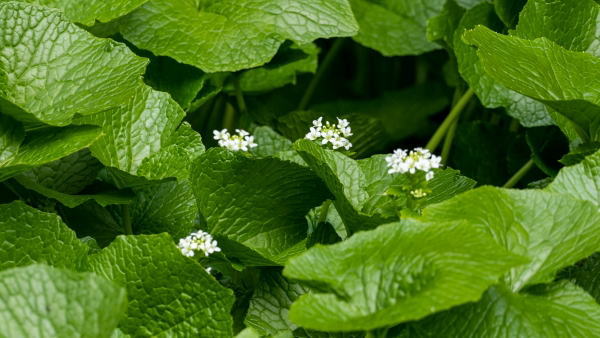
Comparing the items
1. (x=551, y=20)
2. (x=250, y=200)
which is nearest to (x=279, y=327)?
(x=250, y=200)

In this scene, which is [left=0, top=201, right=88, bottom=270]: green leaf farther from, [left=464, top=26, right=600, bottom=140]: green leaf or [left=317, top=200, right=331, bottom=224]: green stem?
[left=464, top=26, right=600, bottom=140]: green leaf

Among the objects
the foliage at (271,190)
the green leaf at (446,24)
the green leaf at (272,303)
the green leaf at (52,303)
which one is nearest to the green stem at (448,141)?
the foliage at (271,190)

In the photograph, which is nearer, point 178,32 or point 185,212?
point 185,212

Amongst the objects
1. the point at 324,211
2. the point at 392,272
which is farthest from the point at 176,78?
the point at 392,272

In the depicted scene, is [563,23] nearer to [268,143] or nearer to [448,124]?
[448,124]

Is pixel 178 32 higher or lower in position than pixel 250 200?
higher

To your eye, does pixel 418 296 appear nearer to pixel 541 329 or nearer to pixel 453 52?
pixel 541 329
